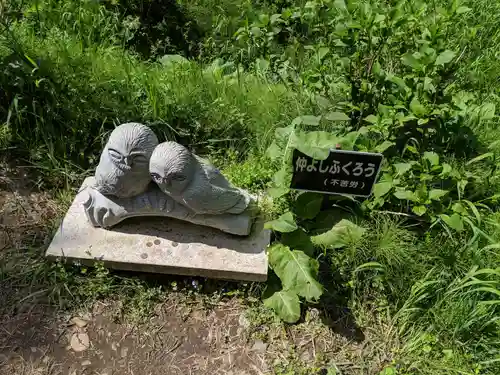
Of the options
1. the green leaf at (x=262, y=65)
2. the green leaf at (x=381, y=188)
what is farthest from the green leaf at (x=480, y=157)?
the green leaf at (x=262, y=65)

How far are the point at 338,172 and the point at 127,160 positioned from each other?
3.13 feet

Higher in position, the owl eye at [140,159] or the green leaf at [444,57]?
the green leaf at [444,57]

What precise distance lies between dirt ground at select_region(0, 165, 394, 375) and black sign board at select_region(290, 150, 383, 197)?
2.02ft

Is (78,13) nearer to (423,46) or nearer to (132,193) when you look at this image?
(132,193)

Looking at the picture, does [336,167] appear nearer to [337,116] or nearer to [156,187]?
[337,116]

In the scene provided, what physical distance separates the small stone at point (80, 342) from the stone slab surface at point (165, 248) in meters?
0.35

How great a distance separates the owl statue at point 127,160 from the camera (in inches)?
92.3

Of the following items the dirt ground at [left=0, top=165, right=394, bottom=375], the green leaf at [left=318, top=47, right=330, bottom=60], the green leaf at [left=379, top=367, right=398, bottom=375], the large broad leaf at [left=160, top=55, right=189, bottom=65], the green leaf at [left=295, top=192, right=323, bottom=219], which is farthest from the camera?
the large broad leaf at [left=160, top=55, right=189, bottom=65]

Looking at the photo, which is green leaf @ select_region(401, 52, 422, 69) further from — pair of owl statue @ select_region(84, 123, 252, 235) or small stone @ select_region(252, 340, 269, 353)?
small stone @ select_region(252, 340, 269, 353)

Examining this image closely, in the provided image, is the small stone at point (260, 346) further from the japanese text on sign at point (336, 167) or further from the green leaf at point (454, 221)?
the green leaf at point (454, 221)

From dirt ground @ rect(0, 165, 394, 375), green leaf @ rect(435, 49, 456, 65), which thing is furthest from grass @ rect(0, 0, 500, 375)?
green leaf @ rect(435, 49, 456, 65)

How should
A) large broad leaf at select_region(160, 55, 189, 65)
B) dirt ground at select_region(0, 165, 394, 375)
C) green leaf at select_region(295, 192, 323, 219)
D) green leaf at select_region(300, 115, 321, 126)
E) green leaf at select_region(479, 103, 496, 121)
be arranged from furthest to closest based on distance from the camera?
large broad leaf at select_region(160, 55, 189, 65)
green leaf at select_region(479, 103, 496, 121)
green leaf at select_region(300, 115, 321, 126)
green leaf at select_region(295, 192, 323, 219)
dirt ground at select_region(0, 165, 394, 375)

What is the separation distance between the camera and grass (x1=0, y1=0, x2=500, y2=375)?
96.0 inches

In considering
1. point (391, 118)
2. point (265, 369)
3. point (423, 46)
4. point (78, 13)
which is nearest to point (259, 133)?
point (391, 118)
